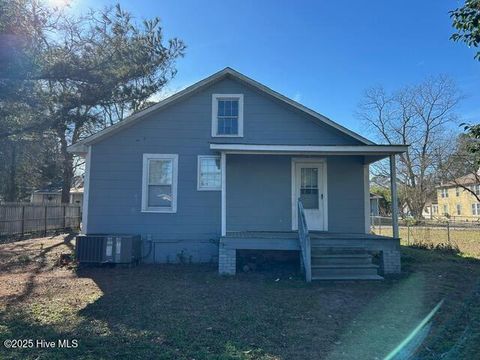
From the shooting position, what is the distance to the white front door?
10086 mm

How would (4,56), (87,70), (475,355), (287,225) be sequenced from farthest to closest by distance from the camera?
1. (287,225)
2. (87,70)
3. (4,56)
4. (475,355)

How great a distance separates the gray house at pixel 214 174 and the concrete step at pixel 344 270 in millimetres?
1754

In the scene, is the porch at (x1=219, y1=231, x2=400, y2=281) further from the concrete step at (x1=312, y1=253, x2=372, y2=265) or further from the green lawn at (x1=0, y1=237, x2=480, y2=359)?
the green lawn at (x1=0, y1=237, x2=480, y2=359)

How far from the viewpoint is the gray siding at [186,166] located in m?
9.87

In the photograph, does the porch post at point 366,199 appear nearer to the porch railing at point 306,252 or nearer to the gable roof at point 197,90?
the gable roof at point 197,90

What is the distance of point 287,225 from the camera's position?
9977mm

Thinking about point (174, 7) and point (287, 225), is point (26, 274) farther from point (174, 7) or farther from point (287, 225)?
point (174, 7)

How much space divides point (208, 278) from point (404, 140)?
37275 millimetres

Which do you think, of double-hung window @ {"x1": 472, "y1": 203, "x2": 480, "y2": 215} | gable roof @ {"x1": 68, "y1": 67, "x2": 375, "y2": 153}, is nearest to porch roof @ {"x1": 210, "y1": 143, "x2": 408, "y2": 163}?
gable roof @ {"x1": 68, "y1": 67, "x2": 375, "y2": 153}

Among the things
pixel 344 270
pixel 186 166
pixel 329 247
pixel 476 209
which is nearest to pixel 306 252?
pixel 329 247

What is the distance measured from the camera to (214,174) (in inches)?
396

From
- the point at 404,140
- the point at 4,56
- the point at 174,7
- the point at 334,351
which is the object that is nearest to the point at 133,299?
the point at 334,351

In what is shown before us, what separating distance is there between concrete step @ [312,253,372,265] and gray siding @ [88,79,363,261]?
1892mm

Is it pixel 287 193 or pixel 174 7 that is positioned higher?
pixel 174 7
